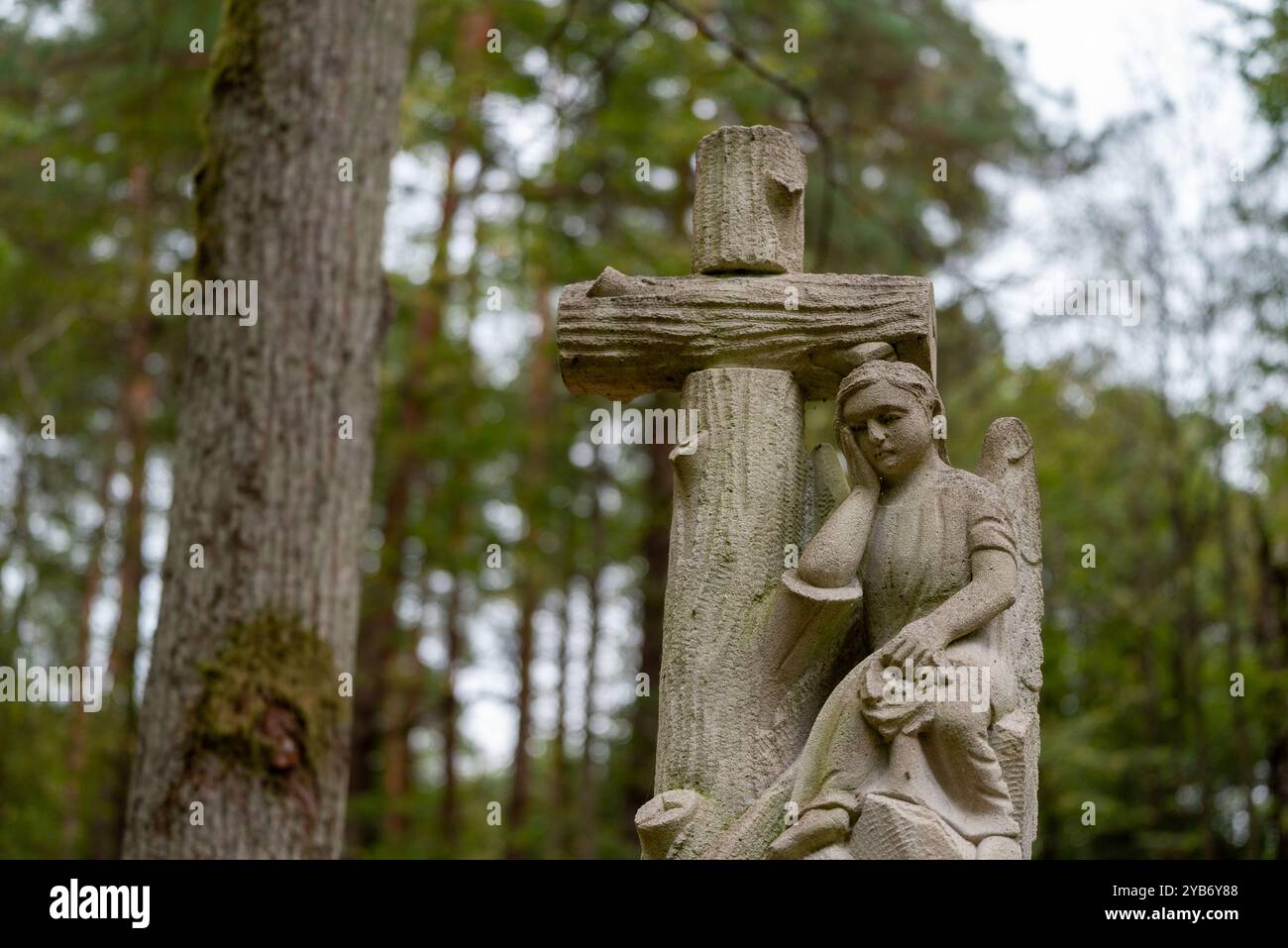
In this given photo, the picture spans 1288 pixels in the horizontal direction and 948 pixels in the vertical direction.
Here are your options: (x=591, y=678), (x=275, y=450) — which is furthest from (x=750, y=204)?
(x=591, y=678)

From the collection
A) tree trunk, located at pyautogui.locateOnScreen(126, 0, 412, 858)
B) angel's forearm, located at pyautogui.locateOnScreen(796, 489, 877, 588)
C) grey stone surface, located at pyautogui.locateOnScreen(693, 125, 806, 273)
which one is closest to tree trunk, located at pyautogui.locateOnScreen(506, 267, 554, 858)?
tree trunk, located at pyautogui.locateOnScreen(126, 0, 412, 858)

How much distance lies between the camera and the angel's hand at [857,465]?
4.23 m

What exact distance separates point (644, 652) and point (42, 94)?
7.34 meters

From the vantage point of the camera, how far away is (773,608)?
13.8ft

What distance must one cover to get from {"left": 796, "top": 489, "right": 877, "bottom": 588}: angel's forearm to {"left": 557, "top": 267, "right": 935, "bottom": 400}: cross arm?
0.48m

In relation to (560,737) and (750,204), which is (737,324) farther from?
(560,737)

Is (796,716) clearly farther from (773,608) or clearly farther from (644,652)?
(644,652)

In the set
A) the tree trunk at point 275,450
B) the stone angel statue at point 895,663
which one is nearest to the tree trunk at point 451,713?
the tree trunk at point 275,450

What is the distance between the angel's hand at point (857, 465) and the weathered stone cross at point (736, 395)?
0.63ft

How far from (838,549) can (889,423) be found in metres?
0.37

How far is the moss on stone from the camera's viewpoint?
649cm

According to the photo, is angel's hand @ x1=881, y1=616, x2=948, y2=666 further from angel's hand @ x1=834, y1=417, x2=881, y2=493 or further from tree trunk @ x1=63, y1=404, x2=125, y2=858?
tree trunk @ x1=63, y1=404, x2=125, y2=858
